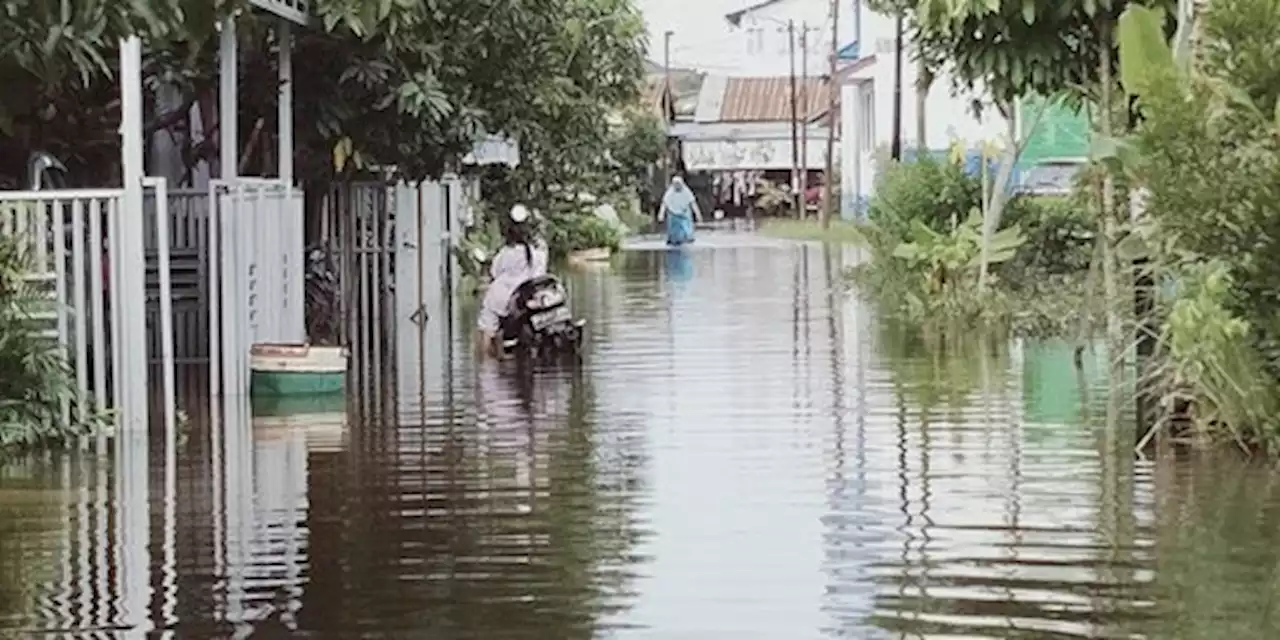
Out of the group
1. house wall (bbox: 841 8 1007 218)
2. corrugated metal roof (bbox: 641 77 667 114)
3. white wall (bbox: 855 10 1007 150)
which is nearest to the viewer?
white wall (bbox: 855 10 1007 150)

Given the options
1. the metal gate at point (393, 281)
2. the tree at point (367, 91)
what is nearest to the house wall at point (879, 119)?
the metal gate at point (393, 281)

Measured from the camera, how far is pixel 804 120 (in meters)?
74.6

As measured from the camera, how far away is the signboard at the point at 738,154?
75.8 m

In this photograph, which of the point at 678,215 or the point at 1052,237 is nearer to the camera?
the point at 1052,237

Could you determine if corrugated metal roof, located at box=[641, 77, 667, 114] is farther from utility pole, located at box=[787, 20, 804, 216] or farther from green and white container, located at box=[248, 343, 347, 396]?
green and white container, located at box=[248, 343, 347, 396]

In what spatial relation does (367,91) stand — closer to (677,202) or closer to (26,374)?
(26,374)

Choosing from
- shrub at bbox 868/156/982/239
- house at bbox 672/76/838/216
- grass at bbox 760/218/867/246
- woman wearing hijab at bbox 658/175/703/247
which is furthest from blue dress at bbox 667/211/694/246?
shrub at bbox 868/156/982/239

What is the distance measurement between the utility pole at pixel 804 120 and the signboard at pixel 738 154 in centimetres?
100

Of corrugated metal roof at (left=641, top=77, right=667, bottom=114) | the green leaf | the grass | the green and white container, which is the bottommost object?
the green and white container

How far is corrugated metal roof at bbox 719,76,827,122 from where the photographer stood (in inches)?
3189

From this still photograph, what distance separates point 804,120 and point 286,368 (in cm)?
5845

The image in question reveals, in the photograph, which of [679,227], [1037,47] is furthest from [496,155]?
[679,227]

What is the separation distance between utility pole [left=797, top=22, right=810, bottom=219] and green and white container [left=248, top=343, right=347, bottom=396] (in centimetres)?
5335

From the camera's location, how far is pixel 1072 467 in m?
12.4
